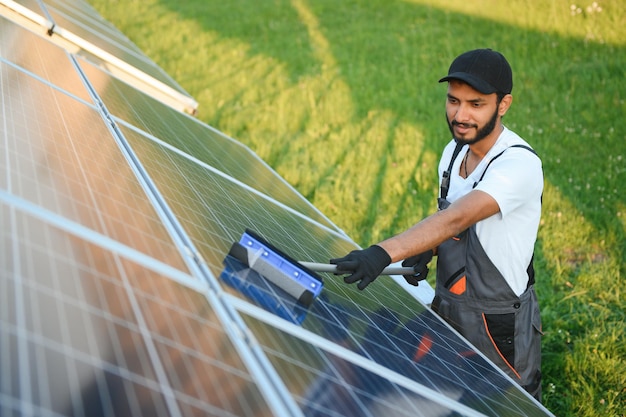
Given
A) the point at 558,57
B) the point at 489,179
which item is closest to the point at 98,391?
the point at 489,179

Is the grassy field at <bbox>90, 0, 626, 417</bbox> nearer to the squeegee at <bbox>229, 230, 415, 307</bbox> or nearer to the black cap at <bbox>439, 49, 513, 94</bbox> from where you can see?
the black cap at <bbox>439, 49, 513, 94</bbox>

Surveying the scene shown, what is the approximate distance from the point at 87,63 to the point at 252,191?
2.06m

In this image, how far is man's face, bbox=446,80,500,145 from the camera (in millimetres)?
3160

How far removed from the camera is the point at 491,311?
3158mm

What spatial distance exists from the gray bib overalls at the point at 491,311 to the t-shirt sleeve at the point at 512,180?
0.35 feet

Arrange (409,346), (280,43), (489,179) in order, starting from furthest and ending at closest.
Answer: (280,43) → (489,179) → (409,346)

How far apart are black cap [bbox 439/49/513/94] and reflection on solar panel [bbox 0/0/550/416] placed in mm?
971

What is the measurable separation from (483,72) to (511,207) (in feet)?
2.02

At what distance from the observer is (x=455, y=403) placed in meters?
2.16

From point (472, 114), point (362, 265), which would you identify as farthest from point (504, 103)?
point (362, 265)

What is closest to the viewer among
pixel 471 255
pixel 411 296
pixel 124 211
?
pixel 124 211

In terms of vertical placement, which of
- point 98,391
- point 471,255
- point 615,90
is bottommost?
point 98,391

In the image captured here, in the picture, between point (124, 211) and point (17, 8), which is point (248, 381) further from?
point (17, 8)

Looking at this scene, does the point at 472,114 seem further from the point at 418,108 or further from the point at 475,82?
the point at 418,108
